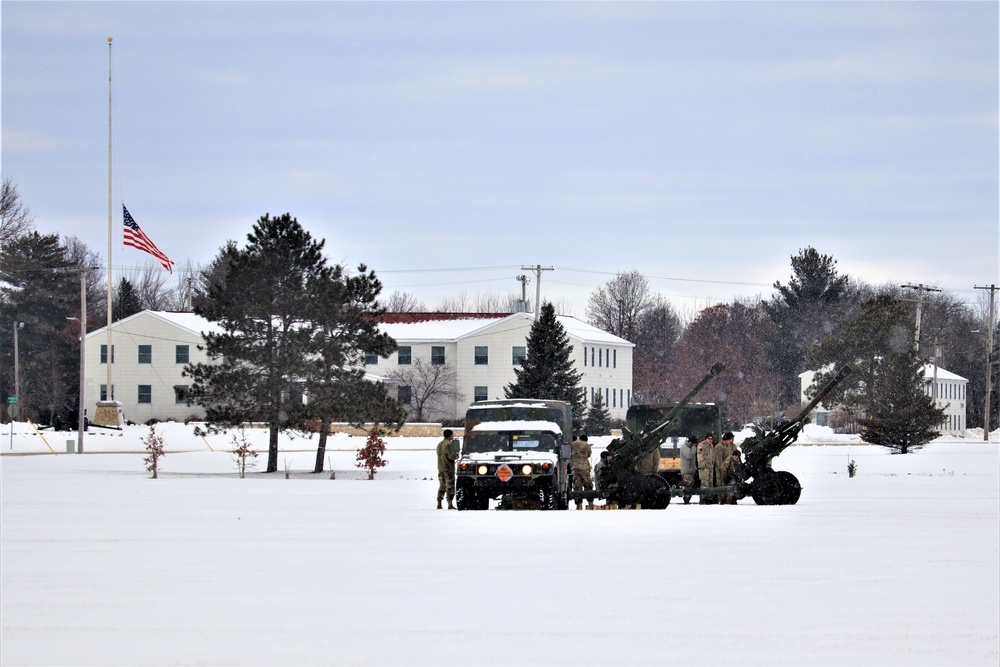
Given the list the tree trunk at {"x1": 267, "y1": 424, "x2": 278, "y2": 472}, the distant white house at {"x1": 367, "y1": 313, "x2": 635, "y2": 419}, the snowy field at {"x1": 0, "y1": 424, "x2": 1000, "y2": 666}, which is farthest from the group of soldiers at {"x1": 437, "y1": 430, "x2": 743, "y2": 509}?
the distant white house at {"x1": 367, "y1": 313, "x2": 635, "y2": 419}

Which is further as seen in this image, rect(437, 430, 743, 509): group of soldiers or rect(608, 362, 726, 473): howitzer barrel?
rect(608, 362, 726, 473): howitzer barrel

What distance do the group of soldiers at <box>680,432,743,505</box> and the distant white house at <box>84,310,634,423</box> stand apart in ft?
188

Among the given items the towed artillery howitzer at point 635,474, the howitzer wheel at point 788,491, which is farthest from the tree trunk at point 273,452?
the howitzer wheel at point 788,491

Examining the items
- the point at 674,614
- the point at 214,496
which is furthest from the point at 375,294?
the point at 674,614

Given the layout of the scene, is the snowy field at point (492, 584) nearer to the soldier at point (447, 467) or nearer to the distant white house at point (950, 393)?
the soldier at point (447, 467)

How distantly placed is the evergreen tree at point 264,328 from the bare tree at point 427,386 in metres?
42.8

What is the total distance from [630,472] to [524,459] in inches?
102

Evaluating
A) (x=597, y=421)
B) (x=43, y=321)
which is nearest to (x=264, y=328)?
(x=597, y=421)

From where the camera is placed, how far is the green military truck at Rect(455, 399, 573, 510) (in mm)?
26141

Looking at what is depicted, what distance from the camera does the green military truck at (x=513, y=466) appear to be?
26.1m

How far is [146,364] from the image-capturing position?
8800 cm

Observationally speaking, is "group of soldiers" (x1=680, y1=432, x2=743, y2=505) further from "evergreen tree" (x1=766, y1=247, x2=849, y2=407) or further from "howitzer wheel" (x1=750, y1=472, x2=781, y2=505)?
"evergreen tree" (x1=766, y1=247, x2=849, y2=407)

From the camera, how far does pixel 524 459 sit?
26172 mm

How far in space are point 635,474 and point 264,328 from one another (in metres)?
20.8
